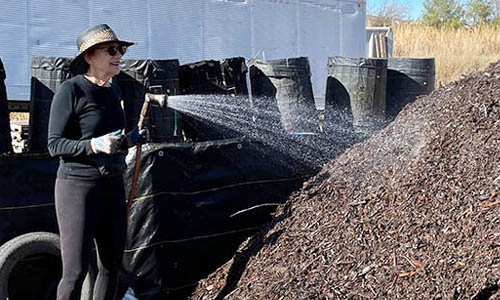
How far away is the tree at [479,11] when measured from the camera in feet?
96.6

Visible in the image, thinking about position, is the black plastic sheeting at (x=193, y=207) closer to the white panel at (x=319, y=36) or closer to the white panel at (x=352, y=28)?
the white panel at (x=319, y=36)

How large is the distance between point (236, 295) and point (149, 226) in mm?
698

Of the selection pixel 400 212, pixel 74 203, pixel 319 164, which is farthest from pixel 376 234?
pixel 74 203

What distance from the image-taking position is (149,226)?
4.79 m

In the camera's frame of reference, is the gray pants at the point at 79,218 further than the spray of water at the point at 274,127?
No

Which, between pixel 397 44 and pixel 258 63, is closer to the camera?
pixel 258 63

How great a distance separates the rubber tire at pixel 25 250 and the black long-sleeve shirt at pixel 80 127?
0.66 metres

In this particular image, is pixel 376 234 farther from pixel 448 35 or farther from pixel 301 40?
pixel 448 35

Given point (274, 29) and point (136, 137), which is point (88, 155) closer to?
point (136, 137)

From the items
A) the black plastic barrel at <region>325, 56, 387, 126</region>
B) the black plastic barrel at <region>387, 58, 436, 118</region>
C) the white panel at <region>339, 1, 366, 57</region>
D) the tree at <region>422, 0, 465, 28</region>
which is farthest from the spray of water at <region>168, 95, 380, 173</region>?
the tree at <region>422, 0, 465, 28</region>

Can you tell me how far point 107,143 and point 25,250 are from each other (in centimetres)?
105

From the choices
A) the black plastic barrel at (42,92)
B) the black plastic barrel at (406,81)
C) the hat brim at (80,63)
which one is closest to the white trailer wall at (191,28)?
the black plastic barrel at (42,92)

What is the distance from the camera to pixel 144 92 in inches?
217

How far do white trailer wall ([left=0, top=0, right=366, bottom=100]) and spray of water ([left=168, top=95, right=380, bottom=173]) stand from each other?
294cm
